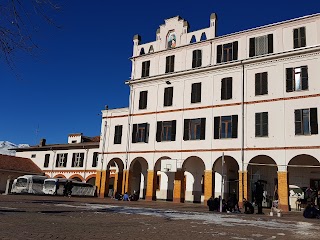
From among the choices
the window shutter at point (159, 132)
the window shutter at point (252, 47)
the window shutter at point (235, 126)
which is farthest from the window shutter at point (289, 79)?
the window shutter at point (159, 132)

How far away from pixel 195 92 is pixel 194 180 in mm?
9081

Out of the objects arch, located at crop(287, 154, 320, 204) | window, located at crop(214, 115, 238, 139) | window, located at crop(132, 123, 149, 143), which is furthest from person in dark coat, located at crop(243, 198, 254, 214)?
window, located at crop(132, 123, 149, 143)

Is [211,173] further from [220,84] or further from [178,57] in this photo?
[178,57]

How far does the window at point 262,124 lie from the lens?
27125 mm

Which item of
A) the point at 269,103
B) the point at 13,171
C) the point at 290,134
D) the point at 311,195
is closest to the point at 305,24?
the point at 269,103

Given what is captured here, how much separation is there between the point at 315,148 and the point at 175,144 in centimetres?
1219


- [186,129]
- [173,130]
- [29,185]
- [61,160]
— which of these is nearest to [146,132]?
Result: [173,130]

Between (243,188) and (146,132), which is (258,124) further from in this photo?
(146,132)

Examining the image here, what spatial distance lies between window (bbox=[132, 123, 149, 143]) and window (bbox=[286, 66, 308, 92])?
554 inches

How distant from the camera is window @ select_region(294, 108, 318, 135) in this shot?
2488 cm

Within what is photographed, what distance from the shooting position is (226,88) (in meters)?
29.8

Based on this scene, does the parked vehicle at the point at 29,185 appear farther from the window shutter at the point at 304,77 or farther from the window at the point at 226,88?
the window shutter at the point at 304,77

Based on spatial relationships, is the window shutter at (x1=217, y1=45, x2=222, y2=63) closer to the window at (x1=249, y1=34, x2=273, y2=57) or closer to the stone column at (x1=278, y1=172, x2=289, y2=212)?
the window at (x1=249, y1=34, x2=273, y2=57)

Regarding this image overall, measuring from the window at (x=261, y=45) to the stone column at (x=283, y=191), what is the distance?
33.8ft
